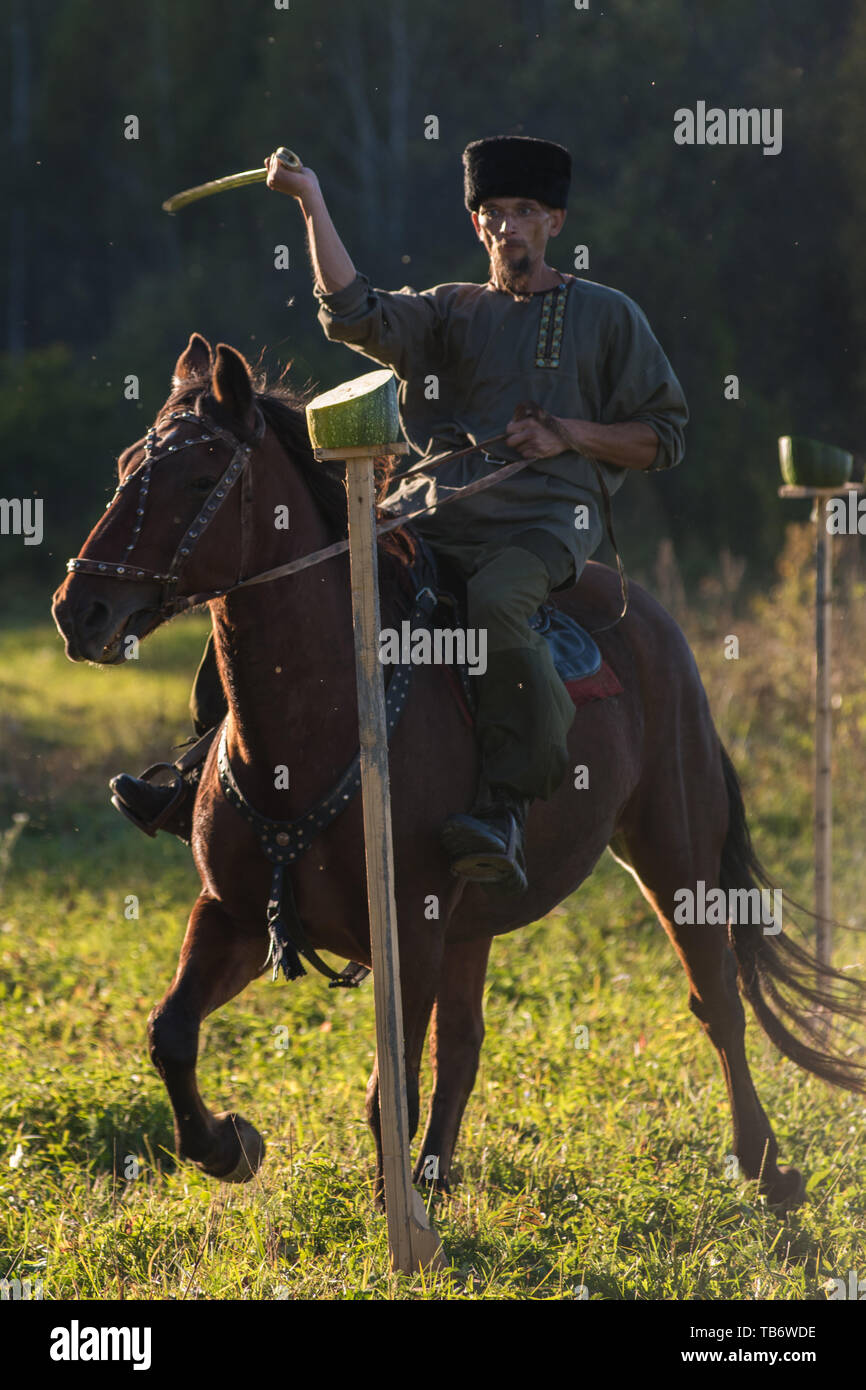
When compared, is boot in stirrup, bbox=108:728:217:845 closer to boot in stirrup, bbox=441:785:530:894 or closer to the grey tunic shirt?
boot in stirrup, bbox=441:785:530:894

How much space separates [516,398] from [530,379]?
0.08 m

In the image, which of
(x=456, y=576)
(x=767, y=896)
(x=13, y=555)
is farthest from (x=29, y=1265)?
(x=13, y=555)

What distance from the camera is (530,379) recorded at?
16.2 feet

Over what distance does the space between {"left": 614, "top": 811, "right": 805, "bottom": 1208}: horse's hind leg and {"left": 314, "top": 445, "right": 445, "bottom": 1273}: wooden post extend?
212 cm

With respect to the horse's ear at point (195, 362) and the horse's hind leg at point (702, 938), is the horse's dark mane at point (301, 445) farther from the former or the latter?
the horse's hind leg at point (702, 938)

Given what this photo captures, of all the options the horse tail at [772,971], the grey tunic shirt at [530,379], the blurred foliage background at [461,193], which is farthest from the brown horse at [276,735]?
the blurred foliage background at [461,193]

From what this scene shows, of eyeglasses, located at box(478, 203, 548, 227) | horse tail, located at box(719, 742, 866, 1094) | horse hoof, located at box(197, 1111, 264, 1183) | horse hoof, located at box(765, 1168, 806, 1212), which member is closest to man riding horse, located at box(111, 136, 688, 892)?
eyeglasses, located at box(478, 203, 548, 227)

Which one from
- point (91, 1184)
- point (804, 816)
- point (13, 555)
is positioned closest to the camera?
point (91, 1184)

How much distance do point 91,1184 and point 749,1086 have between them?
97.1 inches

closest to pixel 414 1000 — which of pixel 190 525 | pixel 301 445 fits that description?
pixel 190 525

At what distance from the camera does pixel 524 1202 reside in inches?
193

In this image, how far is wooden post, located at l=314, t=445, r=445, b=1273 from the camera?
3881 mm

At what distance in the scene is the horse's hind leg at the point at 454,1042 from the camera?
531 cm
